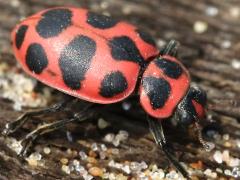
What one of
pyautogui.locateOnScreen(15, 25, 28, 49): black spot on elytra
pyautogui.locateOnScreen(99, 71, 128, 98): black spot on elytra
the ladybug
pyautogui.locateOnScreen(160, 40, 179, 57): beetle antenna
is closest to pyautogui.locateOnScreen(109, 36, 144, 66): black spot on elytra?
the ladybug

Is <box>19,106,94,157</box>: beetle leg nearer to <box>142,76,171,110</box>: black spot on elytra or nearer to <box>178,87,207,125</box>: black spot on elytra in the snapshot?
<box>142,76,171,110</box>: black spot on elytra

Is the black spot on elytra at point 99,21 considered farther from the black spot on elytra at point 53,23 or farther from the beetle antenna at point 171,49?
the beetle antenna at point 171,49

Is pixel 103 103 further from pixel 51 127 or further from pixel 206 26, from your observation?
pixel 206 26

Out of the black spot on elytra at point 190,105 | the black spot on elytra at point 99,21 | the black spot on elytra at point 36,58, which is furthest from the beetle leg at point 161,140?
the black spot on elytra at point 36,58

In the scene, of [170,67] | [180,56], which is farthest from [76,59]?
[180,56]

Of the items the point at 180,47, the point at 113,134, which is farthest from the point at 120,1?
the point at 113,134

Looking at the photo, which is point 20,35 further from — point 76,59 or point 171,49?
point 171,49

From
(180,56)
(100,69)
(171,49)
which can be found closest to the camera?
(100,69)
